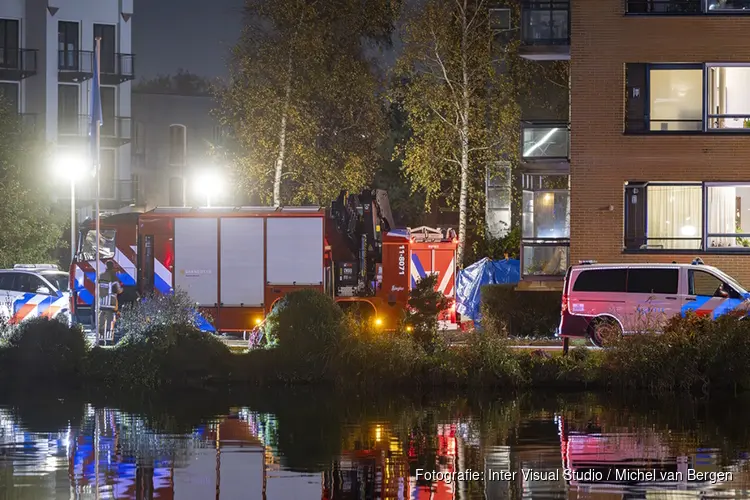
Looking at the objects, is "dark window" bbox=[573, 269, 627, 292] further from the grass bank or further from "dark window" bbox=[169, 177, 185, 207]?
"dark window" bbox=[169, 177, 185, 207]

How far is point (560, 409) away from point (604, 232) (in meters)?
13.1

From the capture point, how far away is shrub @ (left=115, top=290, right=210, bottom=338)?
84.4ft

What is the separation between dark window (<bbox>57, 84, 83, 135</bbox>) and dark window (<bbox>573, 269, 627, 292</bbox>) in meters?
38.7

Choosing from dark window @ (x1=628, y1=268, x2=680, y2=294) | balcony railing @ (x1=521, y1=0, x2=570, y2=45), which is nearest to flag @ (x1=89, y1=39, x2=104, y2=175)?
balcony railing @ (x1=521, y1=0, x2=570, y2=45)

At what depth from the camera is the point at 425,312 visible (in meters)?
25.8

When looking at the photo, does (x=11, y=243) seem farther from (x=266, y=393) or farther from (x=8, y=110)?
(x=266, y=393)

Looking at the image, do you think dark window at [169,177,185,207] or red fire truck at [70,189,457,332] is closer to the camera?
red fire truck at [70,189,457,332]

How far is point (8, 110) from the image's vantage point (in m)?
49.6

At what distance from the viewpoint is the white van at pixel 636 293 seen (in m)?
28.1

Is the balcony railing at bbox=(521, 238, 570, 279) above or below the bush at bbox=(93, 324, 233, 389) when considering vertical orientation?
above

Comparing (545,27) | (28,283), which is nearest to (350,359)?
(28,283)

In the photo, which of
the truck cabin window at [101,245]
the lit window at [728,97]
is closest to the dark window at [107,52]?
the truck cabin window at [101,245]

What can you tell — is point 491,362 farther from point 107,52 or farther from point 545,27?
point 107,52

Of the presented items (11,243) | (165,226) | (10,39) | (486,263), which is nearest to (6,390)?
(165,226)
